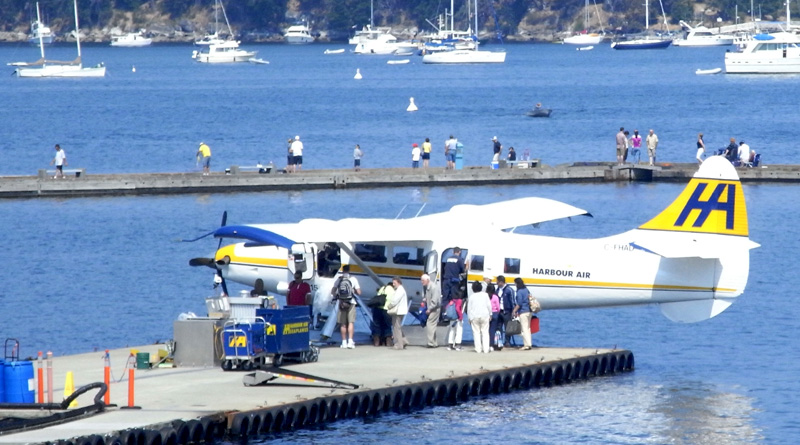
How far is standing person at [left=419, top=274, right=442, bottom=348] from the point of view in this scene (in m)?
25.8

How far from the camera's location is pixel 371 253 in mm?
27234

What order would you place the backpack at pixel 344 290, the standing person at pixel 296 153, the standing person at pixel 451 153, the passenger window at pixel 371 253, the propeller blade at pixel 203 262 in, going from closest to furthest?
the backpack at pixel 344 290 → the passenger window at pixel 371 253 → the propeller blade at pixel 203 262 → the standing person at pixel 296 153 → the standing person at pixel 451 153

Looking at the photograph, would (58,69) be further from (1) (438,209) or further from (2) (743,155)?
(1) (438,209)

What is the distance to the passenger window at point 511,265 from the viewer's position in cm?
2625

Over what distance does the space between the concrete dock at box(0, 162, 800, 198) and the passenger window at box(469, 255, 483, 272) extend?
27642mm

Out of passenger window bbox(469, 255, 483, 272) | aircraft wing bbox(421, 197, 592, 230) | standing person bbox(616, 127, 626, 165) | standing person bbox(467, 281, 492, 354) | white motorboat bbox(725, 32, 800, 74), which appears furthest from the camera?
white motorboat bbox(725, 32, 800, 74)

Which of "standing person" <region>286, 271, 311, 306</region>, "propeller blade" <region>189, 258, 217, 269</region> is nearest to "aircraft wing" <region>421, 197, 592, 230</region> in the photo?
"standing person" <region>286, 271, 311, 306</region>

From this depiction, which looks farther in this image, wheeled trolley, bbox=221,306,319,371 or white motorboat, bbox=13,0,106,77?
white motorboat, bbox=13,0,106,77

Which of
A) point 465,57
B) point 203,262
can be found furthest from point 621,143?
point 465,57

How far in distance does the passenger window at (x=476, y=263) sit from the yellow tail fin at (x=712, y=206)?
3037 mm

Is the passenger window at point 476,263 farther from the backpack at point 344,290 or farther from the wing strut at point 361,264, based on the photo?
the backpack at point 344,290

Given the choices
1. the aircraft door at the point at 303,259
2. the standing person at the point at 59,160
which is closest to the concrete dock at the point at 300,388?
the aircraft door at the point at 303,259

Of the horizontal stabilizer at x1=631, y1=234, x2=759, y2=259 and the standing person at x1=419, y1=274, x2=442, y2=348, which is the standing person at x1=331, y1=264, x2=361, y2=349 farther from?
the horizontal stabilizer at x1=631, y1=234, x2=759, y2=259

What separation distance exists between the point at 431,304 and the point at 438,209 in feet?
76.2
